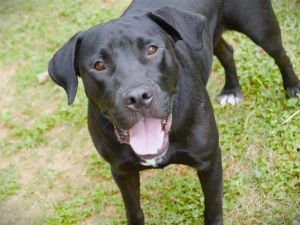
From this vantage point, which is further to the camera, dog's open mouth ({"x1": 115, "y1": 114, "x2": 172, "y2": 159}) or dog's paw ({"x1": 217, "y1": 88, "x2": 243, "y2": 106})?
dog's paw ({"x1": 217, "y1": 88, "x2": 243, "y2": 106})

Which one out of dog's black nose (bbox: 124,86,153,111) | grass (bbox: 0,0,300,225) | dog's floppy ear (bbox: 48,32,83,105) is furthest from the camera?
grass (bbox: 0,0,300,225)

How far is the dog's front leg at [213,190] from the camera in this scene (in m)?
3.59

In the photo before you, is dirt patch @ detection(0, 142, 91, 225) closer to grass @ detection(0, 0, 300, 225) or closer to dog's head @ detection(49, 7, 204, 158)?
grass @ detection(0, 0, 300, 225)

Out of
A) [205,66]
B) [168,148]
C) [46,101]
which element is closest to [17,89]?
[46,101]

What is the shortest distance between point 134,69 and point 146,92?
0.71 ft

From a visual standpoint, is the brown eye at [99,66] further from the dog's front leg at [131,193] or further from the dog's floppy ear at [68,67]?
the dog's front leg at [131,193]

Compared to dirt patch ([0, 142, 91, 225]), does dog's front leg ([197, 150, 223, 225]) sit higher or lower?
higher

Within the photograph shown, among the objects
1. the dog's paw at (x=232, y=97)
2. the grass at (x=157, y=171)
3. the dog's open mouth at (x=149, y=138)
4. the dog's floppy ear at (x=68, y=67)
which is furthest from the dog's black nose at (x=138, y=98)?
the dog's paw at (x=232, y=97)

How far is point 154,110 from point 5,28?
4710 mm

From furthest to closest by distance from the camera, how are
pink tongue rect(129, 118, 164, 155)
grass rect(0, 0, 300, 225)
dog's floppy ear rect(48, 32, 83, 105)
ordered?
grass rect(0, 0, 300, 225), dog's floppy ear rect(48, 32, 83, 105), pink tongue rect(129, 118, 164, 155)

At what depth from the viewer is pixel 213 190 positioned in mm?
3666

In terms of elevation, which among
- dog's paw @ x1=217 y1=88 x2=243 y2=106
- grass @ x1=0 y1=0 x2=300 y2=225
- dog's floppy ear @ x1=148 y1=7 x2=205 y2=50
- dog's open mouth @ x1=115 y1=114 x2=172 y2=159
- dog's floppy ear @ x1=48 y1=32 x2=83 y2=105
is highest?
dog's floppy ear @ x1=148 y1=7 x2=205 y2=50

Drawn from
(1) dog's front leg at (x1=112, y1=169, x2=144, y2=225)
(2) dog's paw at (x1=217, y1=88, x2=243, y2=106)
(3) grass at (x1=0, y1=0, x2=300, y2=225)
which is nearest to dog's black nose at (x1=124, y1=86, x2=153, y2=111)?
(1) dog's front leg at (x1=112, y1=169, x2=144, y2=225)

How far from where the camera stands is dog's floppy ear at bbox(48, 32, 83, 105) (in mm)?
3235
